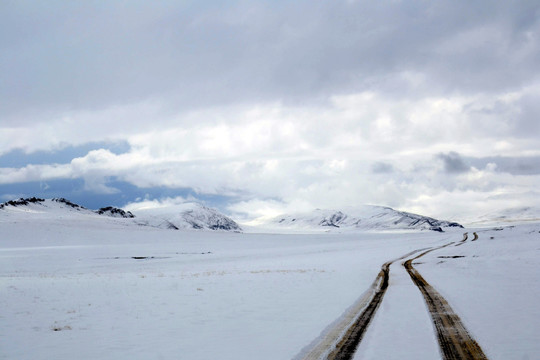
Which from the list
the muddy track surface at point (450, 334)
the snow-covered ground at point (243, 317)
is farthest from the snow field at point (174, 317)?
the muddy track surface at point (450, 334)

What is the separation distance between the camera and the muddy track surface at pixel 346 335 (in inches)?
347

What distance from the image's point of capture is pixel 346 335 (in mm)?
10438

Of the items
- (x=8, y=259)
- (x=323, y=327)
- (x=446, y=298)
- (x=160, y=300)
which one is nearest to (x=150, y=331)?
(x=323, y=327)

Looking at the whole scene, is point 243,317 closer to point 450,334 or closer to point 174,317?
point 174,317

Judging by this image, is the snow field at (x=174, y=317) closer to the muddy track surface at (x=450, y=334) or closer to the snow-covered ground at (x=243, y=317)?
the snow-covered ground at (x=243, y=317)

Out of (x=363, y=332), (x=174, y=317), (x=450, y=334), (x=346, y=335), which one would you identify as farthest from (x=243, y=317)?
(x=450, y=334)

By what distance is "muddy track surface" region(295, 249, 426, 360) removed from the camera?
28.9 ft

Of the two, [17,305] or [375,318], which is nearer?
[375,318]

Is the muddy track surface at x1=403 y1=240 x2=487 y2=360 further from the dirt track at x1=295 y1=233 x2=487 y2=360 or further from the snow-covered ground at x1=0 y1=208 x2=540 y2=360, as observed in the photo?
the snow-covered ground at x1=0 y1=208 x2=540 y2=360

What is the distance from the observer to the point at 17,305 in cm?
1684

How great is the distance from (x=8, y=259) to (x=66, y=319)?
48328 mm

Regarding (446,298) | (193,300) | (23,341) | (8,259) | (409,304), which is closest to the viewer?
(23,341)

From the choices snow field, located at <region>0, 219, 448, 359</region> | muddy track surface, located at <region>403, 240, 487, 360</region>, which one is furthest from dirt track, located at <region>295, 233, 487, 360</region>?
snow field, located at <region>0, 219, 448, 359</region>

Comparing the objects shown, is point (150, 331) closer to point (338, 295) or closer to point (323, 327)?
point (323, 327)
